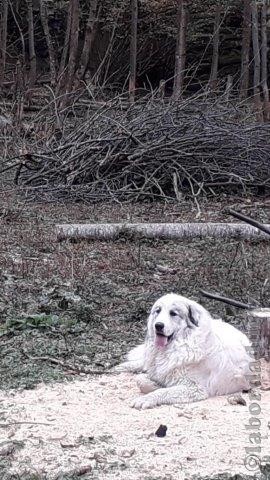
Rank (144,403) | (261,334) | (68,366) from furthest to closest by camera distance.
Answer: (68,366)
(261,334)
(144,403)

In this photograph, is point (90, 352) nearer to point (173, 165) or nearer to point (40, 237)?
point (40, 237)

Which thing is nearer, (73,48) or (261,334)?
(261,334)

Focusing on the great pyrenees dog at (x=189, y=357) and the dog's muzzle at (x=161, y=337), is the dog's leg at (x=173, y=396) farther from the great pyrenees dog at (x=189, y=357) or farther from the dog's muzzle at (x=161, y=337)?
the dog's muzzle at (x=161, y=337)

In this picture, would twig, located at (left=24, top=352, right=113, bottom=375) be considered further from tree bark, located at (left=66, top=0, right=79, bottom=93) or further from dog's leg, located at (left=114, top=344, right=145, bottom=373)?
tree bark, located at (left=66, top=0, right=79, bottom=93)

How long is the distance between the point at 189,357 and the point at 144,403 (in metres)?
0.43

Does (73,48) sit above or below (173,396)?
above

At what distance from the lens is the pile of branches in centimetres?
1287

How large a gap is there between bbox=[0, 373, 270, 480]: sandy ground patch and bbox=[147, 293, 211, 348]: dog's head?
0.40 meters

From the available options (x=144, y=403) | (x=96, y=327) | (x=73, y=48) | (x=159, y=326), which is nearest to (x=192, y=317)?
(x=159, y=326)

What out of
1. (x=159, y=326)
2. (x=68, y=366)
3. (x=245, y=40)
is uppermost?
(x=245, y=40)

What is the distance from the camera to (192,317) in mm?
5391

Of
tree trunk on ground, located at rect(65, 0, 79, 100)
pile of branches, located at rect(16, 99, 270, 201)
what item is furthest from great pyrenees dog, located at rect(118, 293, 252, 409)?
tree trunk on ground, located at rect(65, 0, 79, 100)

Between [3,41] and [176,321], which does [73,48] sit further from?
[176,321]

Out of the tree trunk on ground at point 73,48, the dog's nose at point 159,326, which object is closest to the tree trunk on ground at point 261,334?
the dog's nose at point 159,326
